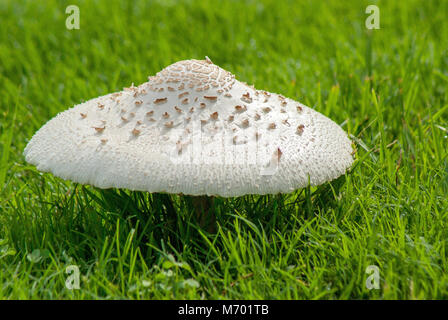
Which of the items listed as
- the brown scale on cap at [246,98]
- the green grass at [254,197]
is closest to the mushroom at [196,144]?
the brown scale on cap at [246,98]

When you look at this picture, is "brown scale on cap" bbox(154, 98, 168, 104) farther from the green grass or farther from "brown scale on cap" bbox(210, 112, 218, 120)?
the green grass

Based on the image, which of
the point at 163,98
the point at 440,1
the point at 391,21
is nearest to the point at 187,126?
the point at 163,98

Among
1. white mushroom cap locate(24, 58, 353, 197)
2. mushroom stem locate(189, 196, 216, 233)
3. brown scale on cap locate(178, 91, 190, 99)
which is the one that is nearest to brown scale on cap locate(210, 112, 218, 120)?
white mushroom cap locate(24, 58, 353, 197)

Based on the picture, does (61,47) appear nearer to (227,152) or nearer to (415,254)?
(227,152)

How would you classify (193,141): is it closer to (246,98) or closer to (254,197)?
(246,98)
